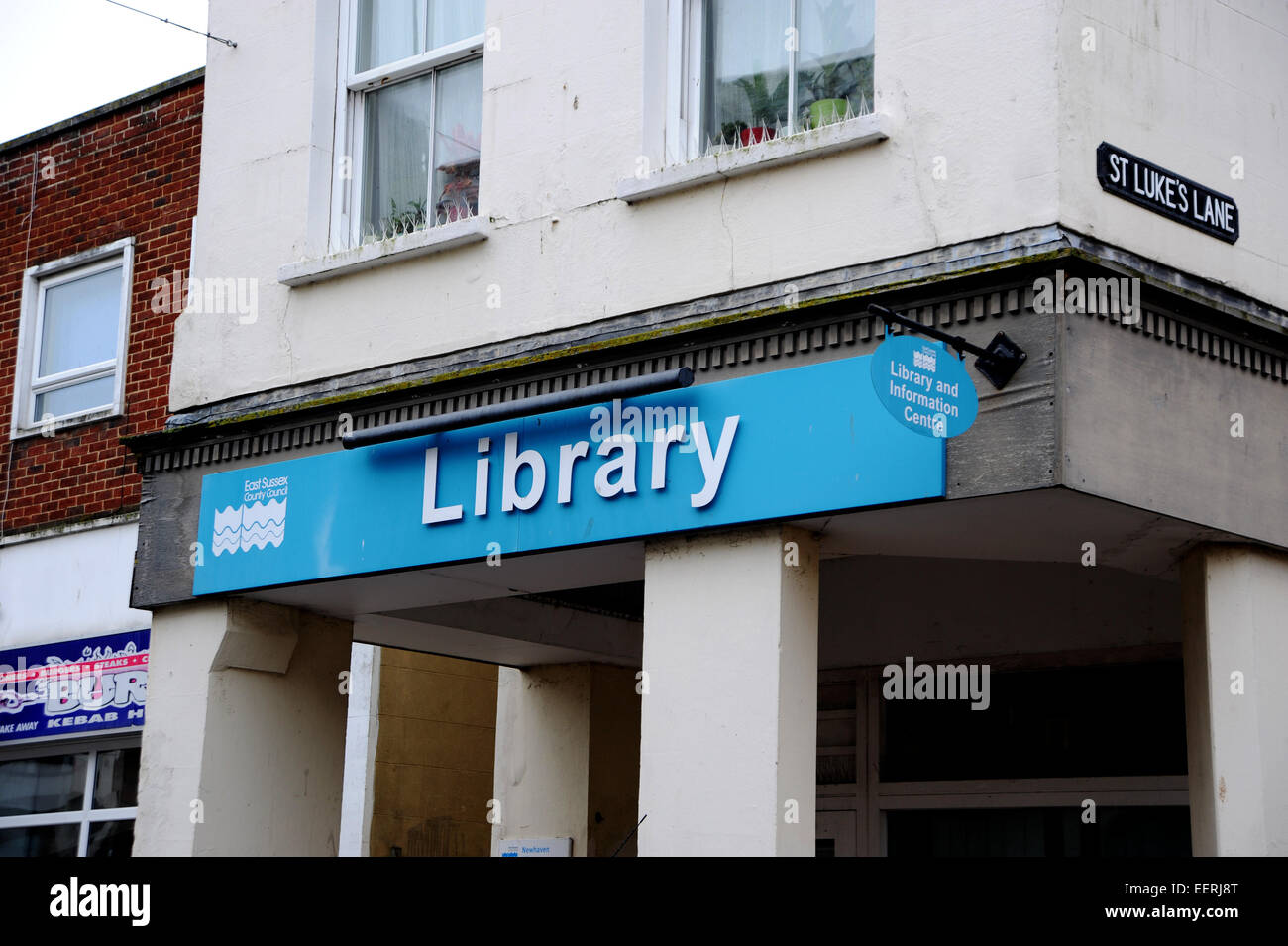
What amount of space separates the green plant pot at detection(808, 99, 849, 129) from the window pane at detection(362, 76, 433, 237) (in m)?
2.47

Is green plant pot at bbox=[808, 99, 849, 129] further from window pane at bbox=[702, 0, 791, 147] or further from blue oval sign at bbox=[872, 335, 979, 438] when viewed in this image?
blue oval sign at bbox=[872, 335, 979, 438]

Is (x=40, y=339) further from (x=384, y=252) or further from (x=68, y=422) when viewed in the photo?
(x=384, y=252)

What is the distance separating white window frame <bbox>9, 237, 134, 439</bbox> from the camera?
45.3ft

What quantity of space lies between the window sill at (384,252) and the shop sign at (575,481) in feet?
3.34

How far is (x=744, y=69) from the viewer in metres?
9.02

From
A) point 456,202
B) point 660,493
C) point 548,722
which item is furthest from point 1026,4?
point 548,722

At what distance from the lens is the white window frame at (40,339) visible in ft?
45.3

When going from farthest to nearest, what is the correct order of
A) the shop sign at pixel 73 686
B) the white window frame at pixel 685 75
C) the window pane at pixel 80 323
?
the window pane at pixel 80 323 → the shop sign at pixel 73 686 → the white window frame at pixel 685 75

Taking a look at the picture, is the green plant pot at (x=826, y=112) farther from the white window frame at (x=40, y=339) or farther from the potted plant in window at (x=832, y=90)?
the white window frame at (x=40, y=339)

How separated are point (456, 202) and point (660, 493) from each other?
250 cm

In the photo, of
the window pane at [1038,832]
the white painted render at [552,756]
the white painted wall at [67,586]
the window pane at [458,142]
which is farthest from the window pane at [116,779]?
the window pane at [1038,832]
